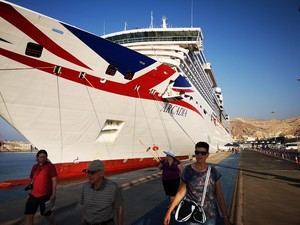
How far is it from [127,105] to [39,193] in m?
9.67

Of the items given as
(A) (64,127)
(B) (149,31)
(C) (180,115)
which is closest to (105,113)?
(A) (64,127)

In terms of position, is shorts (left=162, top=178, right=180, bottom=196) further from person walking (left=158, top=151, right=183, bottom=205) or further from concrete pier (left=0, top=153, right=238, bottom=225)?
concrete pier (left=0, top=153, right=238, bottom=225)

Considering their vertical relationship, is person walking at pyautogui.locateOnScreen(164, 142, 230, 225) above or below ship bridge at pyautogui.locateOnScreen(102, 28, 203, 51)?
below

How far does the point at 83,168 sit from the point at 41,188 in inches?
323

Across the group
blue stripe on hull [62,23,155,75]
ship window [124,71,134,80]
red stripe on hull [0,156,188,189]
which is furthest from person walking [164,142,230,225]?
ship window [124,71,134,80]

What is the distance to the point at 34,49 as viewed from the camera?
10977mm

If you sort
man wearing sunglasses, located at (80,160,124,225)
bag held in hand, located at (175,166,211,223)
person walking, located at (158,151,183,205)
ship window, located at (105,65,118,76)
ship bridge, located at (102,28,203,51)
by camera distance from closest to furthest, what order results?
man wearing sunglasses, located at (80,160,124,225) < bag held in hand, located at (175,166,211,223) < person walking, located at (158,151,183,205) < ship window, located at (105,65,118,76) < ship bridge, located at (102,28,203,51)

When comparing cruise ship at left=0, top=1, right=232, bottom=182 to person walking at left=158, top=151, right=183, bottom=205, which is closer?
person walking at left=158, top=151, right=183, bottom=205

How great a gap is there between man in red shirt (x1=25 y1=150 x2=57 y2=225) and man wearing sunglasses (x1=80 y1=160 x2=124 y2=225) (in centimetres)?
202

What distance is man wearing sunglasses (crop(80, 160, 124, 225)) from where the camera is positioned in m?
3.22

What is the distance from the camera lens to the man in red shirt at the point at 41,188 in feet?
16.5

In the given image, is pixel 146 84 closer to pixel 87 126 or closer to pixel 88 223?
pixel 87 126

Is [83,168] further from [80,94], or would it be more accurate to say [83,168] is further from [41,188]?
[41,188]

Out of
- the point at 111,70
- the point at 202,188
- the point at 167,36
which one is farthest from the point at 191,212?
the point at 167,36
